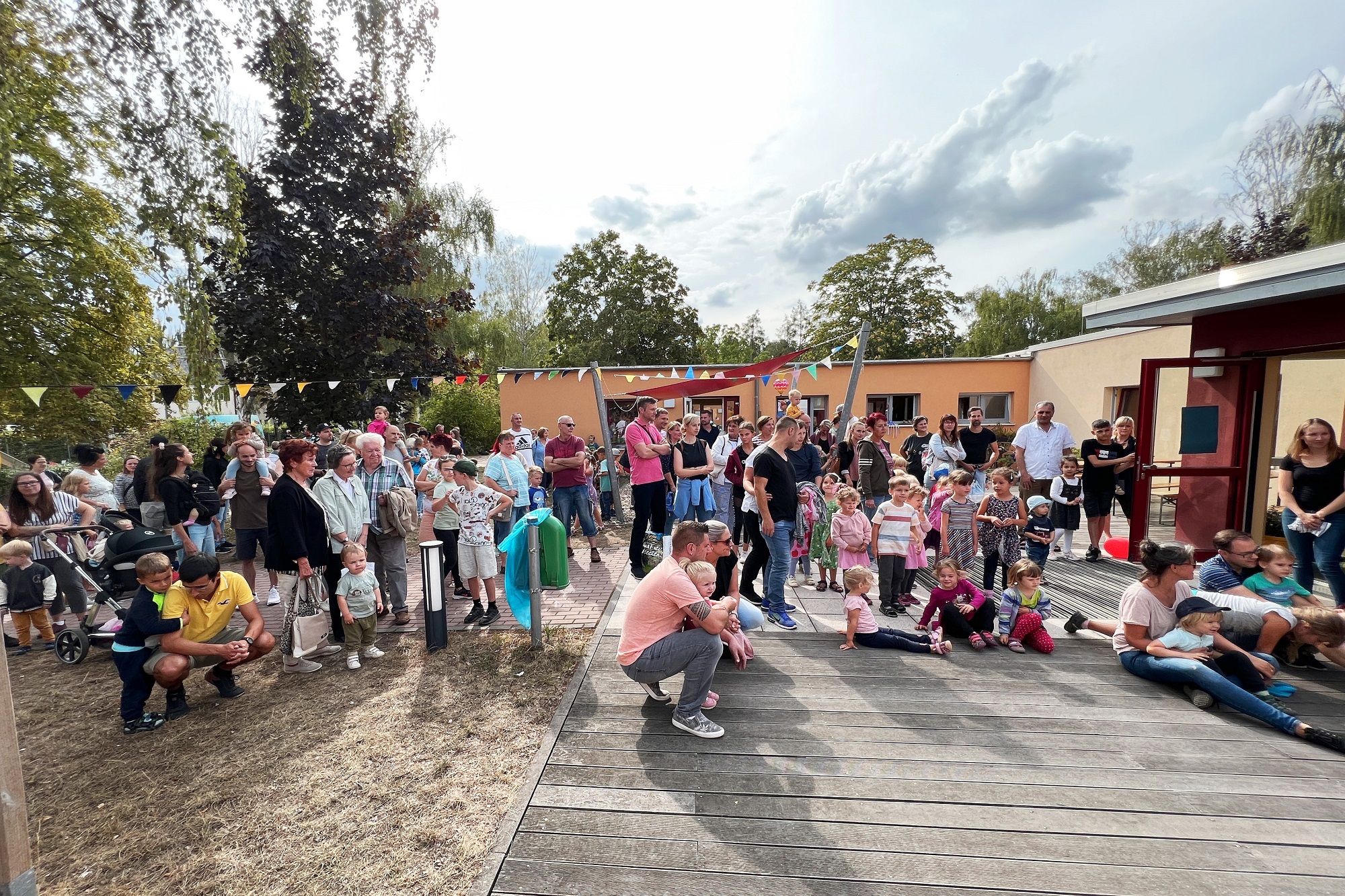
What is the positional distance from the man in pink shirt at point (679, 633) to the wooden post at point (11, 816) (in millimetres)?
2346

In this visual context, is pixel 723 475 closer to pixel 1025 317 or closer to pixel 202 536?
pixel 202 536

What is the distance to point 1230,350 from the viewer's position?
20.6 feet

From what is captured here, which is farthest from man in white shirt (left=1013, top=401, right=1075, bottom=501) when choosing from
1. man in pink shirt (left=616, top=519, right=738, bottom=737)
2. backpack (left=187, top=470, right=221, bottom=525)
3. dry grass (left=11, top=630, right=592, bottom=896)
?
backpack (left=187, top=470, right=221, bottom=525)

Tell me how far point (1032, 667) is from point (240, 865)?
457cm

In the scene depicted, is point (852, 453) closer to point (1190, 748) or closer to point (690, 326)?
point (1190, 748)

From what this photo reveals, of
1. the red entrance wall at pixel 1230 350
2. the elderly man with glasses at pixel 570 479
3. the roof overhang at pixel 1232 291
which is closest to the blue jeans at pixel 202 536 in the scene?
the elderly man with glasses at pixel 570 479

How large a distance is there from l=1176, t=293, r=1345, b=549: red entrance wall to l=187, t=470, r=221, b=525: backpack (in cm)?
1065

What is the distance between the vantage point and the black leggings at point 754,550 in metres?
4.90

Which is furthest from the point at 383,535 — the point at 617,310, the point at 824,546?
the point at 617,310

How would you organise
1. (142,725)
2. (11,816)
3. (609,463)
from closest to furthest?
1. (11,816)
2. (142,725)
3. (609,463)

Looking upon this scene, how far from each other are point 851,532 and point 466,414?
75.7 feet

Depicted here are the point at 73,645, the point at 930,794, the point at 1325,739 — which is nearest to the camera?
the point at 930,794

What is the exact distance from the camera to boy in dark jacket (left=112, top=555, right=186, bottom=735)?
3.52 meters

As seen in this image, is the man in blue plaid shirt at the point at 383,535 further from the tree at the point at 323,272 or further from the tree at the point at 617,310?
the tree at the point at 617,310
